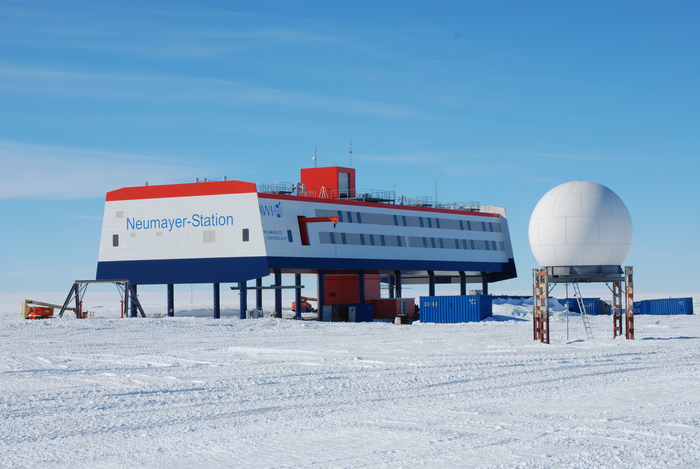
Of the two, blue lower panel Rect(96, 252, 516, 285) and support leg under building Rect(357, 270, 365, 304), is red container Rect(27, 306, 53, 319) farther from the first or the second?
support leg under building Rect(357, 270, 365, 304)

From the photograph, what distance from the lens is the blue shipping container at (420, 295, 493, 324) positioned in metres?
60.0

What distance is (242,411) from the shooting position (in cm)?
1639

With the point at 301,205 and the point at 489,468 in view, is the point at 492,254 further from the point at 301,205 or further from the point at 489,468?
the point at 489,468

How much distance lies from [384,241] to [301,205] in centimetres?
1005

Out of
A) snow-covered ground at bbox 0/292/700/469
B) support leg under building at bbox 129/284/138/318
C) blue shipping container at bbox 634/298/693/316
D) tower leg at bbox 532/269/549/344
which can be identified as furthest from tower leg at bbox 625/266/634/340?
blue shipping container at bbox 634/298/693/316

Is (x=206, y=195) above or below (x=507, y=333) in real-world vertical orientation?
above

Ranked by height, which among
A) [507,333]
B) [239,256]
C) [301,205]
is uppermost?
[301,205]

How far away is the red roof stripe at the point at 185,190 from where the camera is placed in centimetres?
6228

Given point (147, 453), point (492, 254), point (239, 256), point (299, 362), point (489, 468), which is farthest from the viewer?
point (492, 254)

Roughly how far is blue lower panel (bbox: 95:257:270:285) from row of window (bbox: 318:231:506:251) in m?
7.48

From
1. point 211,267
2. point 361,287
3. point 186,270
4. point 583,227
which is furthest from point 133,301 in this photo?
point 583,227

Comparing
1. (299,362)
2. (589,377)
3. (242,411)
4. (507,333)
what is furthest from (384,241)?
(242,411)

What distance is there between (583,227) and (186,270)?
126 feet

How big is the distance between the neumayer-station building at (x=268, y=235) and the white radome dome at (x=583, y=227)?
30.0m
